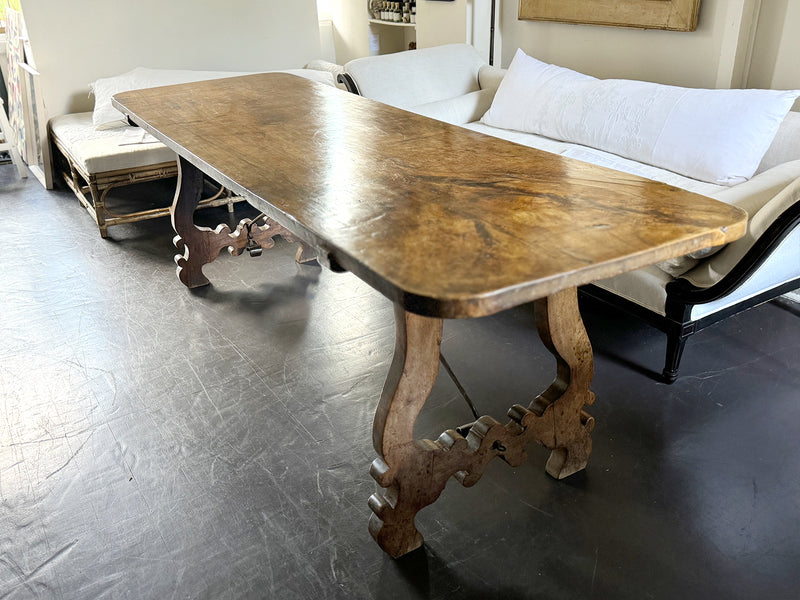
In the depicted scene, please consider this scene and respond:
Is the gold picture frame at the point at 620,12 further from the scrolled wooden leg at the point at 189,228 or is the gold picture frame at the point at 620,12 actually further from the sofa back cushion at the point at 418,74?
the scrolled wooden leg at the point at 189,228

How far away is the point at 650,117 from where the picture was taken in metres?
2.84

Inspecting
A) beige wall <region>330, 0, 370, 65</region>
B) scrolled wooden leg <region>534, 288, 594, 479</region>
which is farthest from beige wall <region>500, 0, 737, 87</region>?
scrolled wooden leg <region>534, 288, 594, 479</region>

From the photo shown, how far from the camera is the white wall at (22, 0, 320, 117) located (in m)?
4.21

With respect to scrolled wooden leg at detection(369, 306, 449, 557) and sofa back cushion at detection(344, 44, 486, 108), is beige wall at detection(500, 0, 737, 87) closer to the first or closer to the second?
sofa back cushion at detection(344, 44, 486, 108)

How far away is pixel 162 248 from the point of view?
3451 mm

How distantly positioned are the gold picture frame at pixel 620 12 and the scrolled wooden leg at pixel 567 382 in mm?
2086

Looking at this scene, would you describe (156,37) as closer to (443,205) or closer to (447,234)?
(443,205)

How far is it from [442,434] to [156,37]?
3.89 m

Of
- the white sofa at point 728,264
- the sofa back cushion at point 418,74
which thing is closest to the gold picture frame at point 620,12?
the sofa back cushion at point 418,74

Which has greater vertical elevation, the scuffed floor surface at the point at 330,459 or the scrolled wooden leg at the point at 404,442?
the scrolled wooden leg at the point at 404,442

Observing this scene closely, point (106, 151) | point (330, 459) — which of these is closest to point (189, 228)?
point (106, 151)

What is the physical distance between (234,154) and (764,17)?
7.50ft

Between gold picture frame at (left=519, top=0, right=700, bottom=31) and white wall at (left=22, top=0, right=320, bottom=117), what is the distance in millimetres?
1803

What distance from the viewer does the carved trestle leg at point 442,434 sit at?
1.46 m
